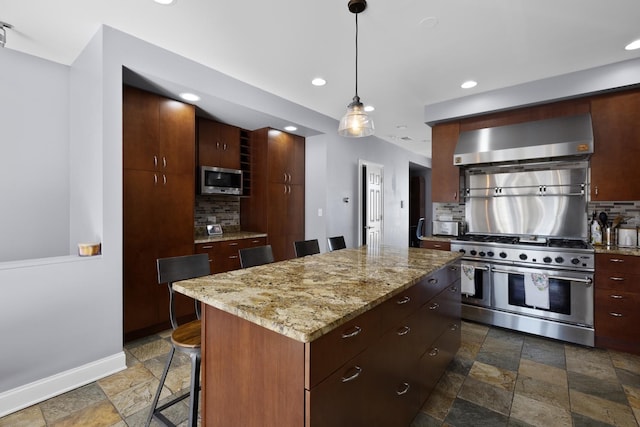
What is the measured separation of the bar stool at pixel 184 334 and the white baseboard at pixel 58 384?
32.8 inches

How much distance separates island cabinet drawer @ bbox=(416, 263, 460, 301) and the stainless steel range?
1.13 m

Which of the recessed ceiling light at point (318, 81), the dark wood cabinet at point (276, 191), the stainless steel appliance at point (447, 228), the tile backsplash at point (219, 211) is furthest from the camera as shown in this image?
the dark wood cabinet at point (276, 191)

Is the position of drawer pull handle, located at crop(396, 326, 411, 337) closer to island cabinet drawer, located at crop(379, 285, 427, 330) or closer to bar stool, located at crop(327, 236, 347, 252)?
island cabinet drawer, located at crop(379, 285, 427, 330)

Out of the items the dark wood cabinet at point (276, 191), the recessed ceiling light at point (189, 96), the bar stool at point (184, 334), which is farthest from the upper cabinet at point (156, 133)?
the bar stool at point (184, 334)

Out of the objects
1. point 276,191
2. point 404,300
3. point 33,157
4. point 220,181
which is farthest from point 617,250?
point 33,157

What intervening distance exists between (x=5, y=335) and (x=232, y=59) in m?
2.76

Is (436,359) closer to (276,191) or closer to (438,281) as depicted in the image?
(438,281)

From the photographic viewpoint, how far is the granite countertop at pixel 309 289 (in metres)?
1.06

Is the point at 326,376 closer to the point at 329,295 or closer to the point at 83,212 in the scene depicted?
the point at 329,295

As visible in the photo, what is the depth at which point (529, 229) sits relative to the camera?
3645 millimetres

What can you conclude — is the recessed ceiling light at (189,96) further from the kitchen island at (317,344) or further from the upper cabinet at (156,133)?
the kitchen island at (317,344)

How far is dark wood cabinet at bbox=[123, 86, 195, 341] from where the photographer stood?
9.23 feet

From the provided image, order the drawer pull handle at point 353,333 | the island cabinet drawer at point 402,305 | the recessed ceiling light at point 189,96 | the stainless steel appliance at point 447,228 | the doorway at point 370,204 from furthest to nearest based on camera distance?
the doorway at point 370,204, the stainless steel appliance at point 447,228, the recessed ceiling light at point 189,96, the island cabinet drawer at point 402,305, the drawer pull handle at point 353,333

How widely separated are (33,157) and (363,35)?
3.24 metres
